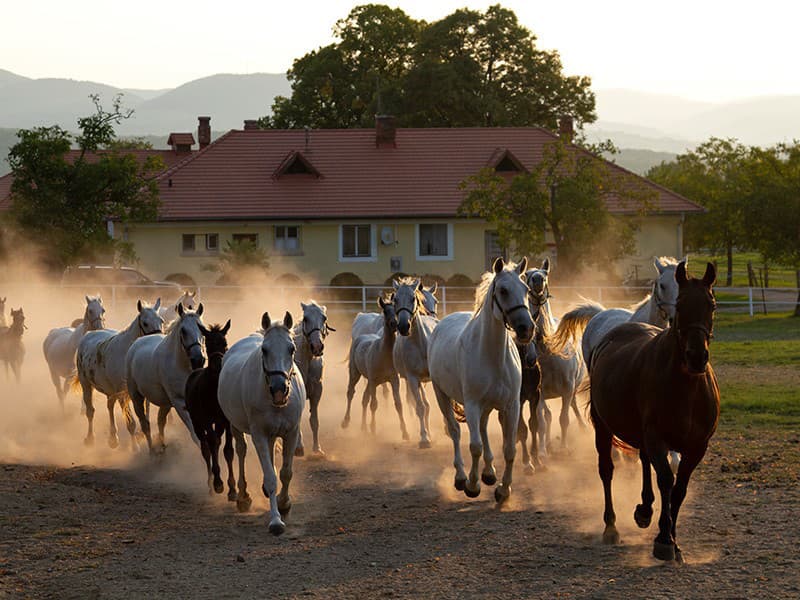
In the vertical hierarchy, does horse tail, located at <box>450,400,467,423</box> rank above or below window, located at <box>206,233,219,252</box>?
below

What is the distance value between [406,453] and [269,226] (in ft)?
110

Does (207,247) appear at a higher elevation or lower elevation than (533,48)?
lower

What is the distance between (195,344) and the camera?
13.7m

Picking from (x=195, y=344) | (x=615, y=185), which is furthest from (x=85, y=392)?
(x=615, y=185)

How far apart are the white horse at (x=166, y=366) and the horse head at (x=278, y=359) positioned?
8.45 ft

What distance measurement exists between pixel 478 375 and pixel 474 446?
0.68 meters

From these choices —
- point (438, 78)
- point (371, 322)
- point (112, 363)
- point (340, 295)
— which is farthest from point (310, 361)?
point (438, 78)

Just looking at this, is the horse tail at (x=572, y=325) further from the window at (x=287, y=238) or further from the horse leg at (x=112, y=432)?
the window at (x=287, y=238)

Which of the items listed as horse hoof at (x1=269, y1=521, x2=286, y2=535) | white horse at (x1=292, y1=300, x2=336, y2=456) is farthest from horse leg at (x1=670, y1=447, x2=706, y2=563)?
white horse at (x1=292, y1=300, x2=336, y2=456)

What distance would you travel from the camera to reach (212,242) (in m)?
48.4

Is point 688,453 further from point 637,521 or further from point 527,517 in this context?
point 527,517

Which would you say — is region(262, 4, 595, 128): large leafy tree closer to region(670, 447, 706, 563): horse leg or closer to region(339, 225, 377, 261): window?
region(339, 225, 377, 261): window

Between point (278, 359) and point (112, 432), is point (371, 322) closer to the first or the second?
point (112, 432)

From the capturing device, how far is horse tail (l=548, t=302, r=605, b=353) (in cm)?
1403
